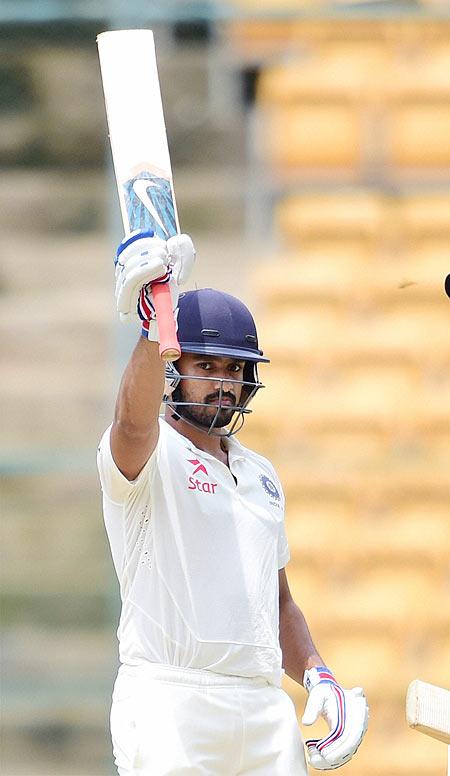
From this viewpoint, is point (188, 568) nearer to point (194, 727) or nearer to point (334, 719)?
point (194, 727)

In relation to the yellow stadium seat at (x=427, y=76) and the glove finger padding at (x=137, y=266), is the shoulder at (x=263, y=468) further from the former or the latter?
the yellow stadium seat at (x=427, y=76)

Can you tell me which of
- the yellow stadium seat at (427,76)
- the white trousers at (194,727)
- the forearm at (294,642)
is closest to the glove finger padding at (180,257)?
the white trousers at (194,727)

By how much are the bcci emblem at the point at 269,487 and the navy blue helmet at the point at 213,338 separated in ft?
0.36

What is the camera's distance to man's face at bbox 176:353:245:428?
2.73 meters

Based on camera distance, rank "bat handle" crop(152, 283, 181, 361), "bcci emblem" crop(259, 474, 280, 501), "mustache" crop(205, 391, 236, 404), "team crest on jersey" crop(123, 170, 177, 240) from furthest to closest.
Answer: "bcci emblem" crop(259, 474, 280, 501), "mustache" crop(205, 391, 236, 404), "team crest on jersey" crop(123, 170, 177, 240), "bat handle" crop(152, 283, 181, 361)

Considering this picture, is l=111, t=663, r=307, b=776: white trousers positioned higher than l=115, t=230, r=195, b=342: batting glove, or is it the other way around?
l=115, t=230, r=195, b=342: batting glove

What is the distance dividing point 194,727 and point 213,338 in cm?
69

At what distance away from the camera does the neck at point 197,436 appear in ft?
9.10

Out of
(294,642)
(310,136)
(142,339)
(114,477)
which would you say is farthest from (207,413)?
(310,136)

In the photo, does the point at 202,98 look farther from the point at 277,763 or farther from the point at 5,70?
the point at 277,763

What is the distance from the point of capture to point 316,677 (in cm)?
276

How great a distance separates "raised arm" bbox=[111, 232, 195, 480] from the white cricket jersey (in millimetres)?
51

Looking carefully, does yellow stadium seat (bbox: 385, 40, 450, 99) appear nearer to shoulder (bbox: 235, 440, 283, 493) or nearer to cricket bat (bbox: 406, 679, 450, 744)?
shoulder (bbox: 235, 440, 283, 493)

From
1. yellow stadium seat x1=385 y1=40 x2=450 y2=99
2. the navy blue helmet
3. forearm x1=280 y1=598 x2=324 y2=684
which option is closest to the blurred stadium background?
yellow stadium seat x1=385 y1=40 x2=450 y2=99
